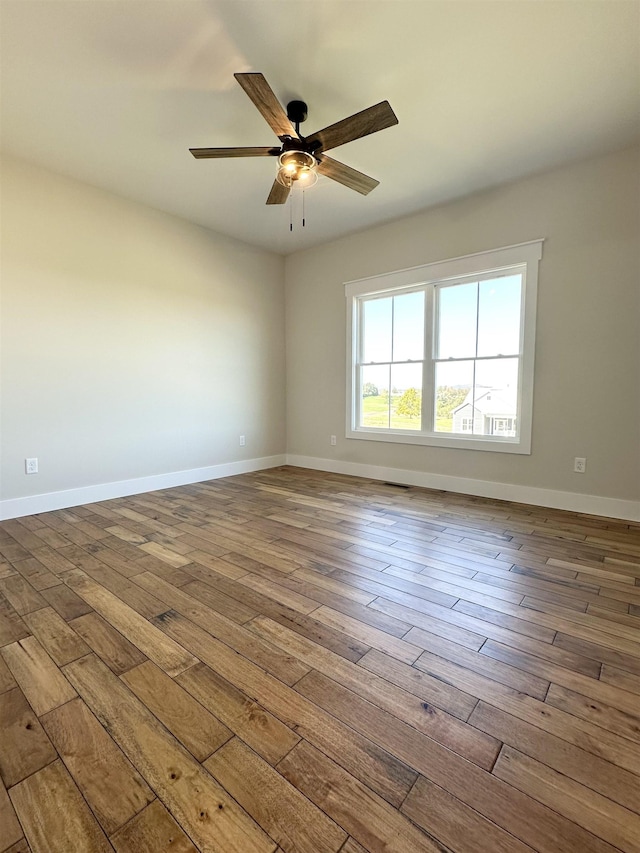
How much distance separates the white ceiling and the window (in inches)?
33.7

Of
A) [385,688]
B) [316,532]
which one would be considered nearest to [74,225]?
[316,532]

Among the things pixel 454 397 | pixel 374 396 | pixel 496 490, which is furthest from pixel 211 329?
pixel 496 490

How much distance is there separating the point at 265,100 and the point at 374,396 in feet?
10.0

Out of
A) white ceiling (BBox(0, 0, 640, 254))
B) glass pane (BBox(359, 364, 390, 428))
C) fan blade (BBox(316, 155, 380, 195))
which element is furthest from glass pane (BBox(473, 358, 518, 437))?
fan blade (BBox(316, 155, 380, 195))

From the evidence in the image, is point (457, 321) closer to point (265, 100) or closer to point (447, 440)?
point (447, 440)

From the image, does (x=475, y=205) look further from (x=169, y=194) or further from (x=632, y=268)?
(x=169, y=194)

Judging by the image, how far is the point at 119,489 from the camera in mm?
3686

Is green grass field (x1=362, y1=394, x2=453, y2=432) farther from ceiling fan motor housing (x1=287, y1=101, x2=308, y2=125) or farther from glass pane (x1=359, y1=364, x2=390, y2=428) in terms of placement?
ceiling fan motor housing (x1=287, y1=101, x2=308, y2=125)

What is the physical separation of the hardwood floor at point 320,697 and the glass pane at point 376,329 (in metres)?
2.50

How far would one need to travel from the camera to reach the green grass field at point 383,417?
4160 millimetres

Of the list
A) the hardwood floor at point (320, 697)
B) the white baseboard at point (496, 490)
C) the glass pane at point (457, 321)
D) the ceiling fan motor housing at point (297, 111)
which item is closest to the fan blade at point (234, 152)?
the ceiling fan motor housing at point (297, 111)

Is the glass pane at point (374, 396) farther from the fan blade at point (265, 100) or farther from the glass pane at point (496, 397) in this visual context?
the fan blade at point (265, 100)

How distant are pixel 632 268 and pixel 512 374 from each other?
113 centimetres

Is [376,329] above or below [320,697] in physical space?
above
